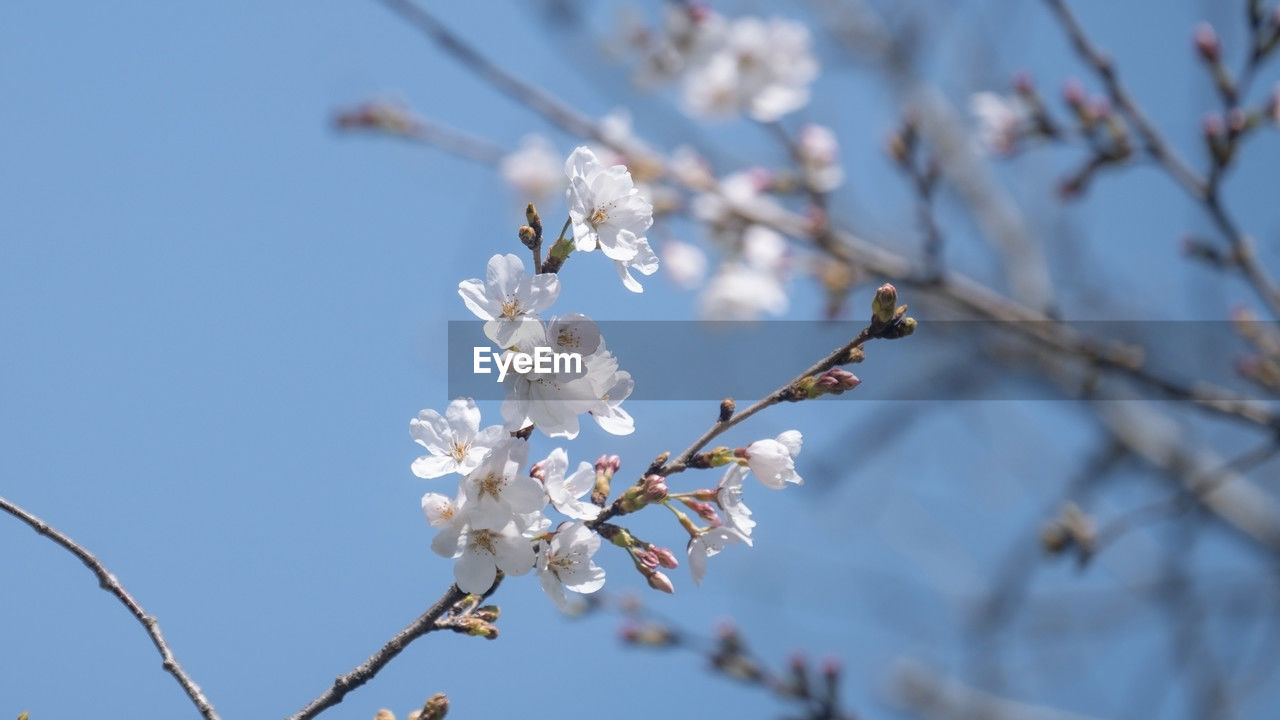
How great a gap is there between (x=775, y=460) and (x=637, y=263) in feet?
1.16

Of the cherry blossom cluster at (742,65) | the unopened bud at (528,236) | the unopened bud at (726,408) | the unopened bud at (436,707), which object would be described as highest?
the cherry blossom cluster at (742,65)

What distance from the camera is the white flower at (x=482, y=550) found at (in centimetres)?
107

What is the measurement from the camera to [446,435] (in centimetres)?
124

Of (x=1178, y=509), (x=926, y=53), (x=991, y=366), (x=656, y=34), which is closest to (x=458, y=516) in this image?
(x=1178, y=509)

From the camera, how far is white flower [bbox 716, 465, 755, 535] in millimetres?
1244

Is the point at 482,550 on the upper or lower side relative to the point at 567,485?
lower

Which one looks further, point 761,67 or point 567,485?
point 761,67

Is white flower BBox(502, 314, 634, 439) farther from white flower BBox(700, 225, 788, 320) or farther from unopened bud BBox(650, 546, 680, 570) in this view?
white flower BBox(700, 225, 788, 320)

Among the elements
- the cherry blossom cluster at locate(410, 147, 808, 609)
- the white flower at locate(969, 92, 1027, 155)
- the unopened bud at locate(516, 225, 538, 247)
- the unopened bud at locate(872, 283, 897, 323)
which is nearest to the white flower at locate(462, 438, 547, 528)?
the cherry blossom cluster at locate(410, 147, 808, 609)

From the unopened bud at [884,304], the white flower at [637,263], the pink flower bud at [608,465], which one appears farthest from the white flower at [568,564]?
the unopened bud at [884,304]

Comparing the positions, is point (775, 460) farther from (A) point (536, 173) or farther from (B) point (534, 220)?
(A) point (536, 173)

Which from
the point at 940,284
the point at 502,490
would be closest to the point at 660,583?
the point at 502,490

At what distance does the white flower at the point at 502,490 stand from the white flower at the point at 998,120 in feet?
9.05

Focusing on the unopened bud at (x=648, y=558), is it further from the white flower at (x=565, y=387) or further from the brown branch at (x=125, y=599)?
the brown branch at (x=125, y=599)
